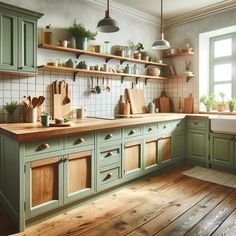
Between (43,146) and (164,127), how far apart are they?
1.97 metres

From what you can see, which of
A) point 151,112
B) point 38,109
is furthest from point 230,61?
point 38,109

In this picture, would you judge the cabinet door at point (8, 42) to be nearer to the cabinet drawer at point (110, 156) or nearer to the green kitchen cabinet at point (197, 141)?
the cabinet drawer at point (110, 156)

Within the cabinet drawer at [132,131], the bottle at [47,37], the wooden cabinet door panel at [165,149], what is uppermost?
the bottle at [47,37]

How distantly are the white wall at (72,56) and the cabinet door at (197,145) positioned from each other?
1.16 m

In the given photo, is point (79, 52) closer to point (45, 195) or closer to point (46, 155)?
point (46, 155)

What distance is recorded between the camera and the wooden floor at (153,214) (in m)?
2.01

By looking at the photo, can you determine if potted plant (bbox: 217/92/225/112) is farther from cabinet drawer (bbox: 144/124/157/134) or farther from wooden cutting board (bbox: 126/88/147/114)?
cabinet drawer (bbox: 144/124/157/134)

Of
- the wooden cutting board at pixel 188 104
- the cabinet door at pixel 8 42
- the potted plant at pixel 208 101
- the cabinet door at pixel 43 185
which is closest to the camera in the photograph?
the cabinet door at pixel 43 185


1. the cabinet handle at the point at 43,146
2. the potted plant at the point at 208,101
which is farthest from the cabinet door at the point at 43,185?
the potted plant at the point at 208,101

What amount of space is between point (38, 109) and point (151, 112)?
2074 mm

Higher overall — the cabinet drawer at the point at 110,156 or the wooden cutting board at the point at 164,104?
the wooden cutting board at the point at 164,104

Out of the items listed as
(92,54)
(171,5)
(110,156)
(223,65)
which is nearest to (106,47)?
(92,54)

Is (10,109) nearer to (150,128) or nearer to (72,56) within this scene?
(72,56)

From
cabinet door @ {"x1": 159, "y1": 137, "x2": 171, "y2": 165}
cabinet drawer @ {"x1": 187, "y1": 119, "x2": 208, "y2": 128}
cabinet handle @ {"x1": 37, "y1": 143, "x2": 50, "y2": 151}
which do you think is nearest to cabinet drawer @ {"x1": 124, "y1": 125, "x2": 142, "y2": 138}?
cabinet door @ {"x1": 159, "y1": 137, "x2": 171, "y2": 165}
